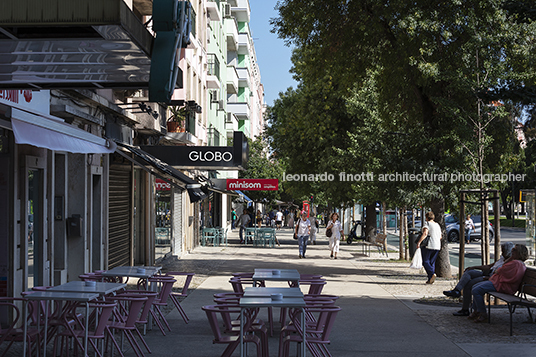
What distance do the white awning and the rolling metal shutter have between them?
759 cm

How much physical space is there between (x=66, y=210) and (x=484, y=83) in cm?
857

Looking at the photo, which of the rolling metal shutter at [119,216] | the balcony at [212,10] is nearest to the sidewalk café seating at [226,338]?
the rolling metal shutter at [119,216]

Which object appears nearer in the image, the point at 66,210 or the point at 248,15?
the point at 66,210

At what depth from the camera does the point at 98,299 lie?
777 cm

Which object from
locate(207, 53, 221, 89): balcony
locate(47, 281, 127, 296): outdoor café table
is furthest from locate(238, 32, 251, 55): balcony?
locate(47, 281, 127, 296): outdoor café table

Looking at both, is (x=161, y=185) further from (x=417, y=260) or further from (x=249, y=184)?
(x=249, y=184)

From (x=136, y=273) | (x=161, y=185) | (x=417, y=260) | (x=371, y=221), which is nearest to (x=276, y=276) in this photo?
(x=136, y=273)

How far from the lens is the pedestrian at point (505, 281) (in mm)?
10133

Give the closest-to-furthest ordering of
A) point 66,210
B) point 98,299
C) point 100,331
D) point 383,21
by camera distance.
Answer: point 100,331 < point 98,299 < point 66,210 < point 383,21

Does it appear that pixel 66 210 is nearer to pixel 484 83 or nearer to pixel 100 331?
pixel 100 331

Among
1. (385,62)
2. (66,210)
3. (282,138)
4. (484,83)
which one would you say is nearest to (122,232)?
(66,210)

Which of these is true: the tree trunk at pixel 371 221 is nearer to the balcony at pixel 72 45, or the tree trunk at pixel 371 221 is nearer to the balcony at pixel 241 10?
the balcony at pixel 72 45

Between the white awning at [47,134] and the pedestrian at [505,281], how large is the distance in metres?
5.94

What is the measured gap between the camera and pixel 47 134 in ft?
23.1
